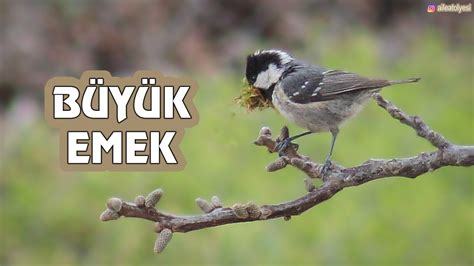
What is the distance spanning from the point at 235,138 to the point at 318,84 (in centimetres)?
89

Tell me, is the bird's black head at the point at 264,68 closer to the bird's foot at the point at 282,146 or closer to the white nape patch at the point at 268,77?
the white nape patch at the point at 268,77

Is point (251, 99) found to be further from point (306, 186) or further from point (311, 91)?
point (306, 186)

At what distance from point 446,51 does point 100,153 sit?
6.01ft

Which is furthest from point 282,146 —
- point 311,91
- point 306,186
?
point 311,91

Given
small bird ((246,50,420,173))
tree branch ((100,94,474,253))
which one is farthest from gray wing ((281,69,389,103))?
tree branch ((100,94,474,253))

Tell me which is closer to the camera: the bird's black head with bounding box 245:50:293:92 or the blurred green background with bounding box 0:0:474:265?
the bird's black head with bounding box 245:50:293:92

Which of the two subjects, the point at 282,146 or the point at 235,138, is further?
the point at 235,138

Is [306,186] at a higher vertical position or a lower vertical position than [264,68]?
lower

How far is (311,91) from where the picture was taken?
153 cm

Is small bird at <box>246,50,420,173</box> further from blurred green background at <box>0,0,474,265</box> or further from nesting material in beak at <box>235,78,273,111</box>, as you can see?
blurred green background at <box>0,0,474,265</box>

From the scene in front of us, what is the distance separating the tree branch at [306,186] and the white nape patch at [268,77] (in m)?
0.17

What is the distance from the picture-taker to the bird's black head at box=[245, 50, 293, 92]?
4.60ft

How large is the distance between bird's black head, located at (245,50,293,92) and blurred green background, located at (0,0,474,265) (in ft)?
1.41

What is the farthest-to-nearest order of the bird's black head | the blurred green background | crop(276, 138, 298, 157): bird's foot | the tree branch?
the blurred green background → the bird's black head → crop(276, 138, 298, 157): bird's foot → the tree branch
